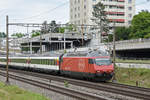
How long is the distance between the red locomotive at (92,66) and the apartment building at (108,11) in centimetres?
7533

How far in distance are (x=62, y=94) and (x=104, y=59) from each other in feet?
30.8

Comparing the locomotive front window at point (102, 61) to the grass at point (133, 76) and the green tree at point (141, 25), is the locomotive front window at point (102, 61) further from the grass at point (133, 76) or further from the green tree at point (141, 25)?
Answer: the green tree at point (141, 25)

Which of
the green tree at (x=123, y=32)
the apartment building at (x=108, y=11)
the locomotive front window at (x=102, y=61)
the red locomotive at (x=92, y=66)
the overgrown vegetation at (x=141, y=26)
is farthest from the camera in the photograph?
the apartment building at (x=108, y=11)

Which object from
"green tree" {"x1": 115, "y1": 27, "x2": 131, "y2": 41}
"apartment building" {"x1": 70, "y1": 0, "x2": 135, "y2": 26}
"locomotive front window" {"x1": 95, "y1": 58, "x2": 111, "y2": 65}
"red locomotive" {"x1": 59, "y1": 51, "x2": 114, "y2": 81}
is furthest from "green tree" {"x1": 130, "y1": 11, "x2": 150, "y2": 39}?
"locomotive front window" {"x1": 95, "y1": 58, "x2": 111, "y2": 65}

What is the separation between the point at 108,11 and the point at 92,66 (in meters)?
85.2

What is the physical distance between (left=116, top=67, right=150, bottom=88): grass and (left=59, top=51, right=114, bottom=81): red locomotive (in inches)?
145

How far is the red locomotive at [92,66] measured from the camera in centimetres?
2862

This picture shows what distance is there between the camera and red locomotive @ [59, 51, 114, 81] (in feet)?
93.9

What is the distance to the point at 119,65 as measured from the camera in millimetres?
39688

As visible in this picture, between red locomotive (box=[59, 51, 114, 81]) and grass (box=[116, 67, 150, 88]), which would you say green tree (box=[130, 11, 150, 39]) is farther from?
red locomotive (box=[59, 51, 114, 81])

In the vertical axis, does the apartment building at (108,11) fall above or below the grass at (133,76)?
above

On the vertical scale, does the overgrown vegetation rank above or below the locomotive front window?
above

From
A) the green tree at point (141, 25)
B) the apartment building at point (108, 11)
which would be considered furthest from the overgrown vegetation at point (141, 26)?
the apartment building at point (108, 11)

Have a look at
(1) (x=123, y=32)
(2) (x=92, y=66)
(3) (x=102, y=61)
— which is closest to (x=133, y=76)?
(3) (x=102, y=61)
